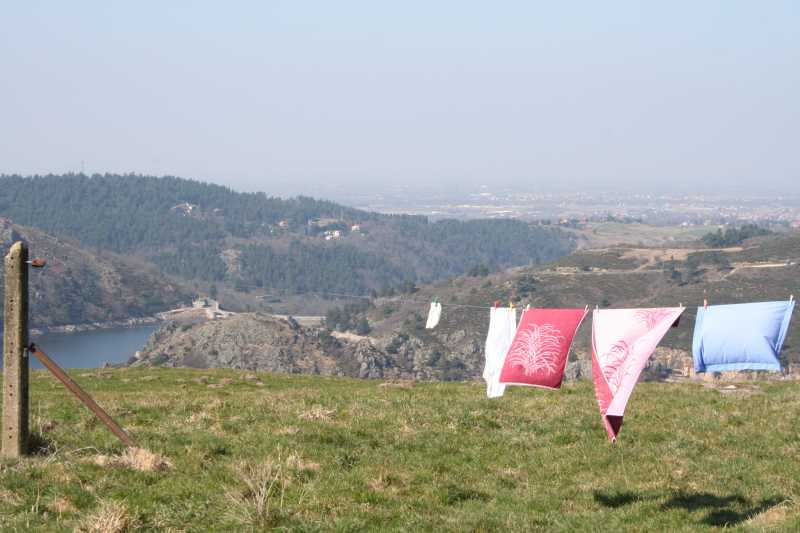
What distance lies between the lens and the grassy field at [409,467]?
10.0 meters

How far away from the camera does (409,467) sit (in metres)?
12.5

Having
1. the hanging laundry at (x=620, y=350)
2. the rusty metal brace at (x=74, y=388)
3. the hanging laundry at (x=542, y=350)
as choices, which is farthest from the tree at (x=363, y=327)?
the hanging laundry at (x=620, y=350)

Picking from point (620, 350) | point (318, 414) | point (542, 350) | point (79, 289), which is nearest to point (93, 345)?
point (79, 289)

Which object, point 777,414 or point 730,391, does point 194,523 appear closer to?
point 777,414

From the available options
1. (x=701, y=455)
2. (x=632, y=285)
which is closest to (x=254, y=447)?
(x=701, y=455)

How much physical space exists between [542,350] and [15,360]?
6993mm

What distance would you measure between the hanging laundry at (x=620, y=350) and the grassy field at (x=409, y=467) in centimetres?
111

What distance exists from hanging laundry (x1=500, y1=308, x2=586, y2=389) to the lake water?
113 meters

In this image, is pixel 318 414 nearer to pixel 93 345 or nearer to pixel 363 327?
pixel 363 327

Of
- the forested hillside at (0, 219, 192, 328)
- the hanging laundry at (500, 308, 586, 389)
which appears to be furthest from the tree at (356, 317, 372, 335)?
the hanging laundry at (500, 308, 586, 389)

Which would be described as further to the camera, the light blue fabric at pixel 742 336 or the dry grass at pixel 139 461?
the light blue fabric at pixel 742 336

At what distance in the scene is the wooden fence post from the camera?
1167 cm

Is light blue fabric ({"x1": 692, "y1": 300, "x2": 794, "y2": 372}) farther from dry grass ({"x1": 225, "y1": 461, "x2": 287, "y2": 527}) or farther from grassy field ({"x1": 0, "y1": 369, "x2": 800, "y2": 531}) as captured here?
dry grass ({"x1": 225, "y1": 461, "x2": 287, "y2": 527})

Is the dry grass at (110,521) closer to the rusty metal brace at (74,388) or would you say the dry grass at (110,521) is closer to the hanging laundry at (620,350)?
the rusty metal brace at (74,388)
